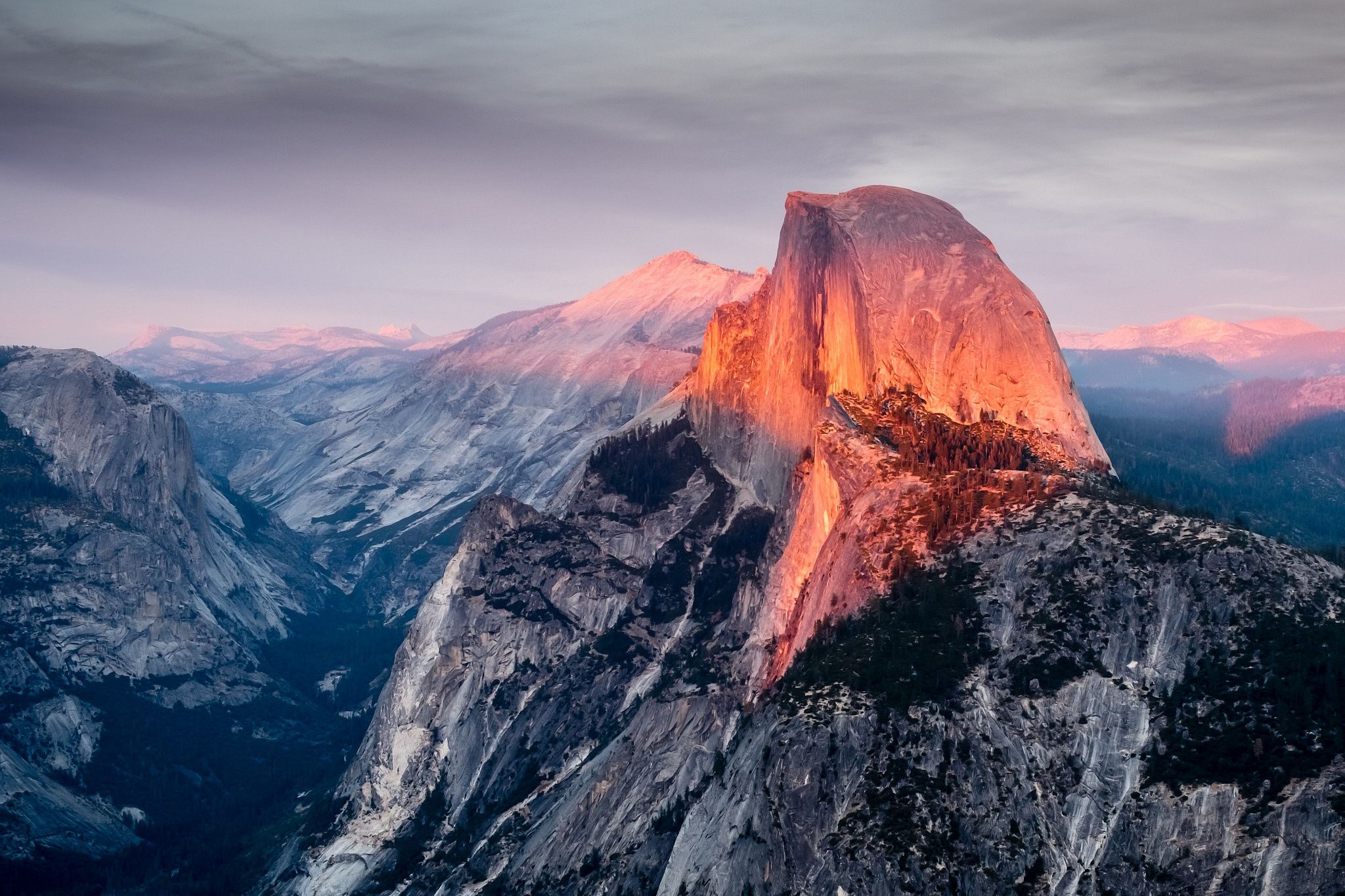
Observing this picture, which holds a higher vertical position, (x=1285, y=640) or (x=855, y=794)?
(x=1285, y=640)

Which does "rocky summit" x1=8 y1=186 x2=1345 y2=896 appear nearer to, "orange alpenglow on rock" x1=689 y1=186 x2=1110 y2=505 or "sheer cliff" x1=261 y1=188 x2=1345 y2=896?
"sheer cliff" x1=261 y1=188 x2=1345 y2=896

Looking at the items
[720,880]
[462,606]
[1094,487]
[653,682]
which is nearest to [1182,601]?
[1094,487]

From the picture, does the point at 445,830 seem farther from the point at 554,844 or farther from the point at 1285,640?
the point at 1285,640

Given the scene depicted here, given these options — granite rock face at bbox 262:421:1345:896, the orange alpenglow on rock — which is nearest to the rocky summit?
granite rock face at bbox 262:421:1345:896

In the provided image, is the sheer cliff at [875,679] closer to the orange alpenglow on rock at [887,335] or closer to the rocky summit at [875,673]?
the rocky summit at [875,673]

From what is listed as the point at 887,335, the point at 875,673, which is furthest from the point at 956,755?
the point at 887,335

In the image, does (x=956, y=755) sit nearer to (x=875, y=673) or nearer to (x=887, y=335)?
(x=875, y=673)

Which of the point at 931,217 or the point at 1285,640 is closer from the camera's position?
the point at 1285,640
